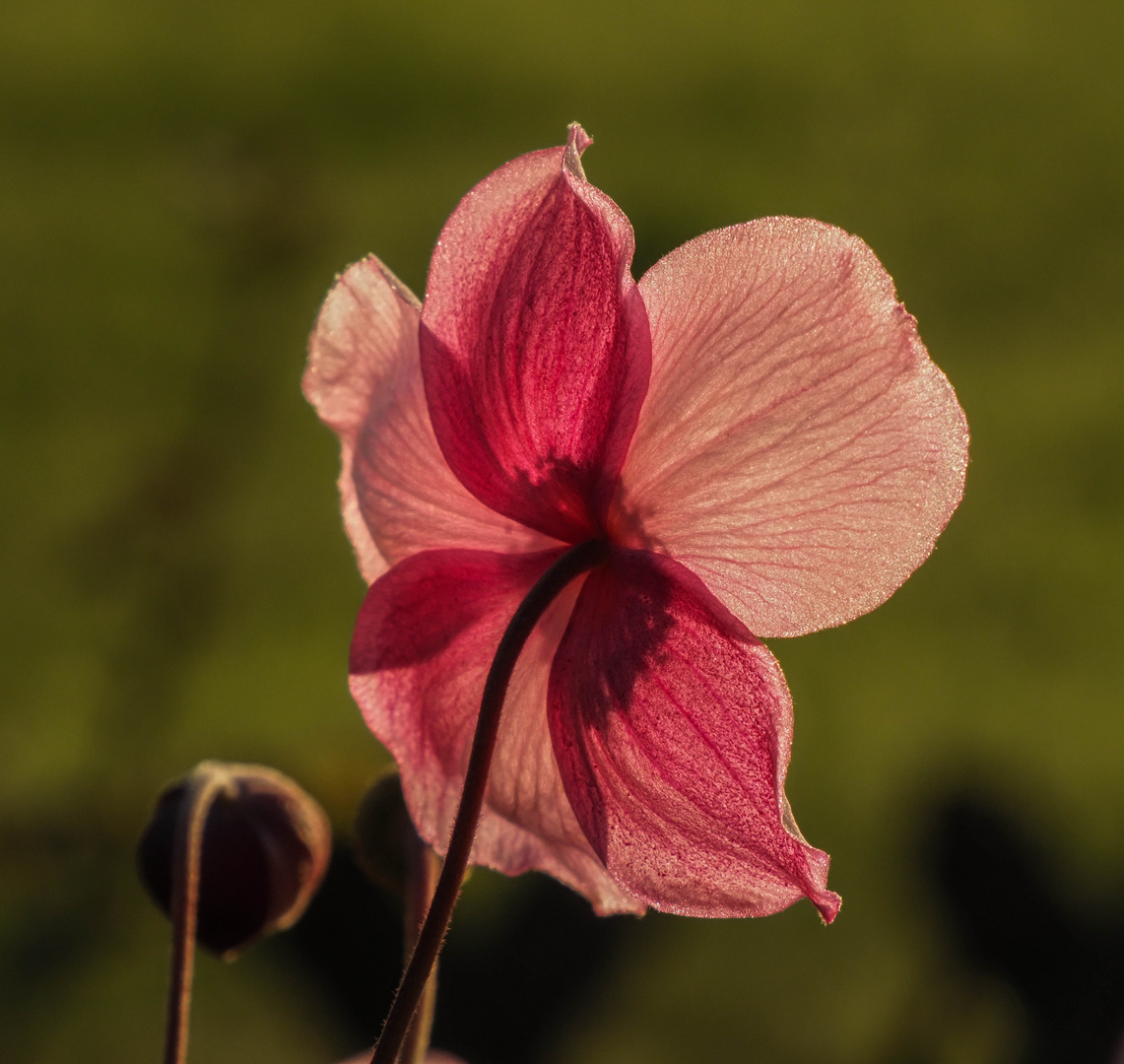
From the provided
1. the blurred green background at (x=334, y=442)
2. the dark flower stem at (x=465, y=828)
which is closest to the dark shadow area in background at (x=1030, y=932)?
the blurred green background at (x=334, y=442)

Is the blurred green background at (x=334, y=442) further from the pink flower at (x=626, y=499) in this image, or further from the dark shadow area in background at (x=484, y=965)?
the pink flower at (x=626, y=499)

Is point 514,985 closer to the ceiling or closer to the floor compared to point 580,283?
closer to the floor

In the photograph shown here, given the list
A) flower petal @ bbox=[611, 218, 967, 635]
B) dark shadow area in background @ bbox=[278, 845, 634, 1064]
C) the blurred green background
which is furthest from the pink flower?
dark shadow area in background @ bbox=[278, 845, 634, 1064]

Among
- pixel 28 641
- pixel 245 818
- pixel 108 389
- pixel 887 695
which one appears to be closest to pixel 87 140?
pixel 108 389

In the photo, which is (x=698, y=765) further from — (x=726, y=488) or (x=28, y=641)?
(x=28, y=641)

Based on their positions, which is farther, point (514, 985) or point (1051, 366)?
point (1051, 366)

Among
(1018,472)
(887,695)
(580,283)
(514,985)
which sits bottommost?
(514,985)
